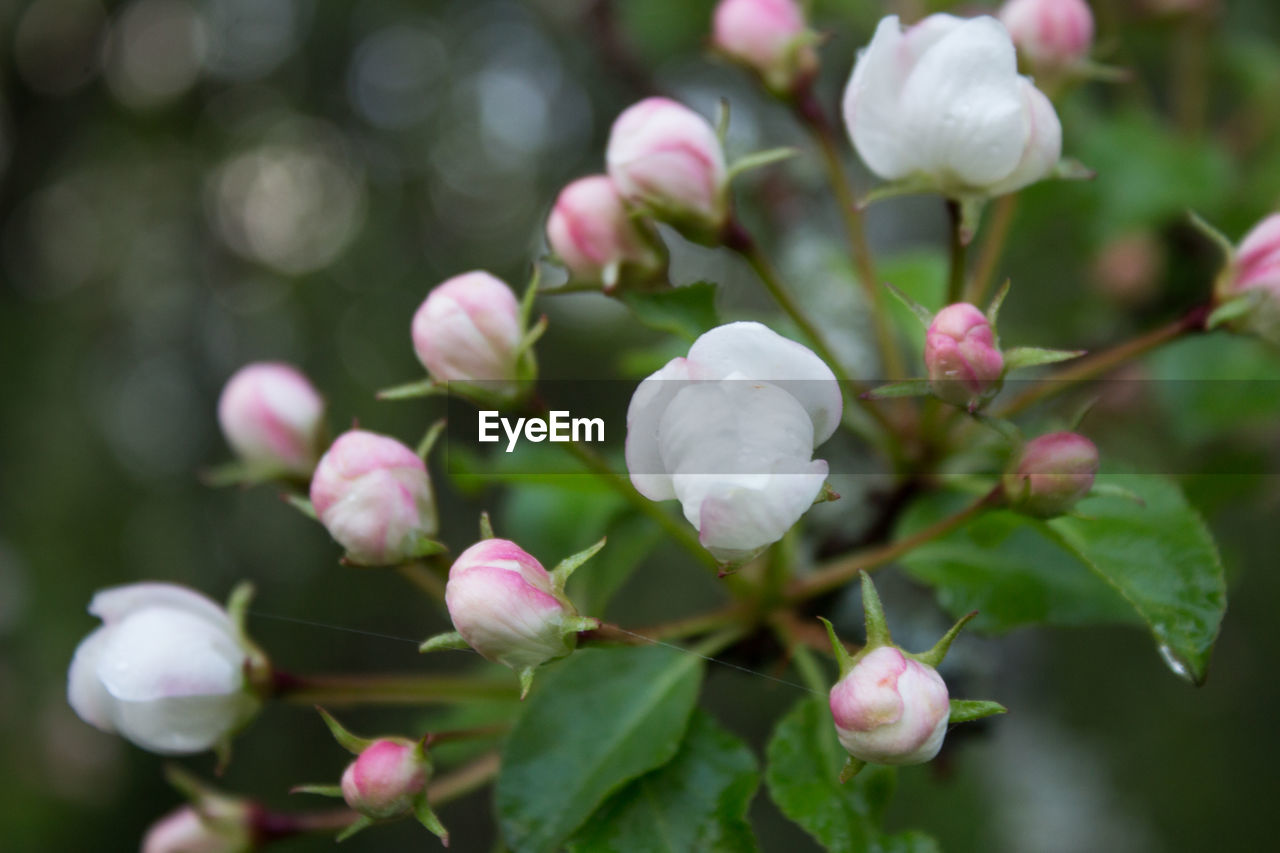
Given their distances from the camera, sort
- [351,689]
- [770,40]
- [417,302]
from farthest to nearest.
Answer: [417,302], [770,40], [351,689]

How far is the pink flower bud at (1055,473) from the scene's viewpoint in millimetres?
512

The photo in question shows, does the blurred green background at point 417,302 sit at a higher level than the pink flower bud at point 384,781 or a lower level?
lower

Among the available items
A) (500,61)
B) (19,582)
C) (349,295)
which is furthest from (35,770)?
(500,61)

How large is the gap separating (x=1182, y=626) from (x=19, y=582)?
71.5 inches

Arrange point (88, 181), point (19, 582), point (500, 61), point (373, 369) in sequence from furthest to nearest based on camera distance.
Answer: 1. point (500, 61)
2. point (373, 369)
3. point (88, 181)
4. point (19, 582)

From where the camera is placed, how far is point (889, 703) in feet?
1.40

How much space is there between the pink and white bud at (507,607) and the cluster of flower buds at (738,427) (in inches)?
3.2

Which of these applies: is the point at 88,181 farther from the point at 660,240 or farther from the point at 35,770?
the point at 660,240

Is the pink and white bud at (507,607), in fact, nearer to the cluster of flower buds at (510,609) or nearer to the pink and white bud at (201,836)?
the cluster of flower buds at (510,609)

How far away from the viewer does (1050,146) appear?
0.56 meters

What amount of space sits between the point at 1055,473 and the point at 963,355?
0.09 m

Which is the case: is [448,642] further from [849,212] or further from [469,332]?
[849,212]

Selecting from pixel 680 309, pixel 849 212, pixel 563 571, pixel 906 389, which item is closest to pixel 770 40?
pixel 849 212

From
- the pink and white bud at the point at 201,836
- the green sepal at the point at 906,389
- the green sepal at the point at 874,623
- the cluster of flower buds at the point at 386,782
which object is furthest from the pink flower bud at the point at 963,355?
the pink and white bud at the point at 201,836
